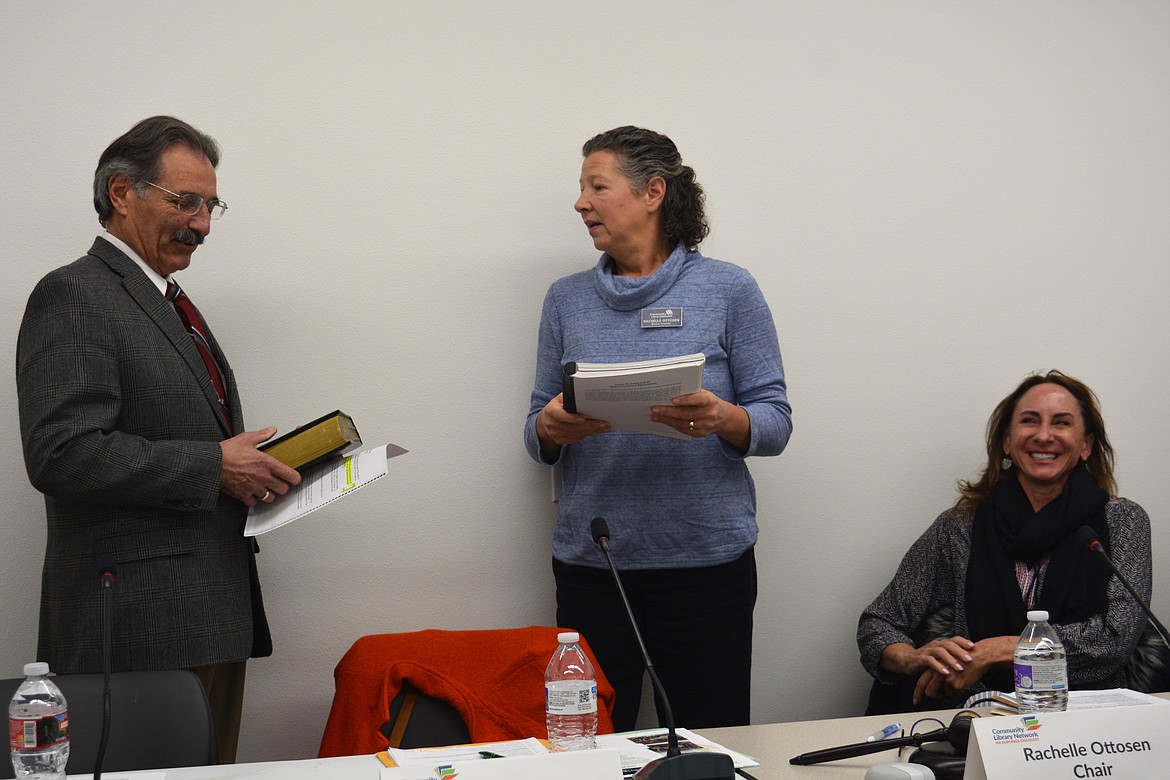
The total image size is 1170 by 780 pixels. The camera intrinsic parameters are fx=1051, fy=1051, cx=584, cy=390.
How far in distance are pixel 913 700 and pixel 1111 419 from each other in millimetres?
1287

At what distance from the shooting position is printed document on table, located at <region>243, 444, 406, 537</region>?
1.97 m

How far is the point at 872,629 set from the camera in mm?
2850

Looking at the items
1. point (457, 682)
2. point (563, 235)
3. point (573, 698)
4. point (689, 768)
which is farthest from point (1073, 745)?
point (563, 235)

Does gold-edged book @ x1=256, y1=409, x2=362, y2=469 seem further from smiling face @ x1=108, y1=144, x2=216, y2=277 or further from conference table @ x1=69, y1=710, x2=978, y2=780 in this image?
conference table @ x1=69, y1=710, x2=978, y2=780

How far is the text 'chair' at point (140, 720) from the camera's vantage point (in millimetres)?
1617

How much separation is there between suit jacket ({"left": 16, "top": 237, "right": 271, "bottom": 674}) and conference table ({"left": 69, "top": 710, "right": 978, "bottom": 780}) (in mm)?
474

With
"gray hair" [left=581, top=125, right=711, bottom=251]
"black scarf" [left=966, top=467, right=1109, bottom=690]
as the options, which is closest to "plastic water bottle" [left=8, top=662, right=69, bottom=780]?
"gray hair" [left=581, top=125, right=711, bottom=251]

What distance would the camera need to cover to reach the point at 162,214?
84.4 inches

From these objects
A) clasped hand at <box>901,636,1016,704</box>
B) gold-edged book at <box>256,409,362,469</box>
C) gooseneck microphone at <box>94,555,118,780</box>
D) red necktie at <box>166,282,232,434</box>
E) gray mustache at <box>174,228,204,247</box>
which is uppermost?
gray mustache at <box>174,228,204,247</box>

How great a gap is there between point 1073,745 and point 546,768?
0.69m

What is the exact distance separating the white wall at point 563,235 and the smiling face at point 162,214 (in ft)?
1.44

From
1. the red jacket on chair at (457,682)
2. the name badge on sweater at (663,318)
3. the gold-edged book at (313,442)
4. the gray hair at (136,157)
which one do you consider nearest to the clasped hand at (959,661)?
the red jacket on chair at (457,682)

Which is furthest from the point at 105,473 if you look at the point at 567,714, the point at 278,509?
the point at 567,714

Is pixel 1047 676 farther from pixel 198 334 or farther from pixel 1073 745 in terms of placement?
pixel 198 334
